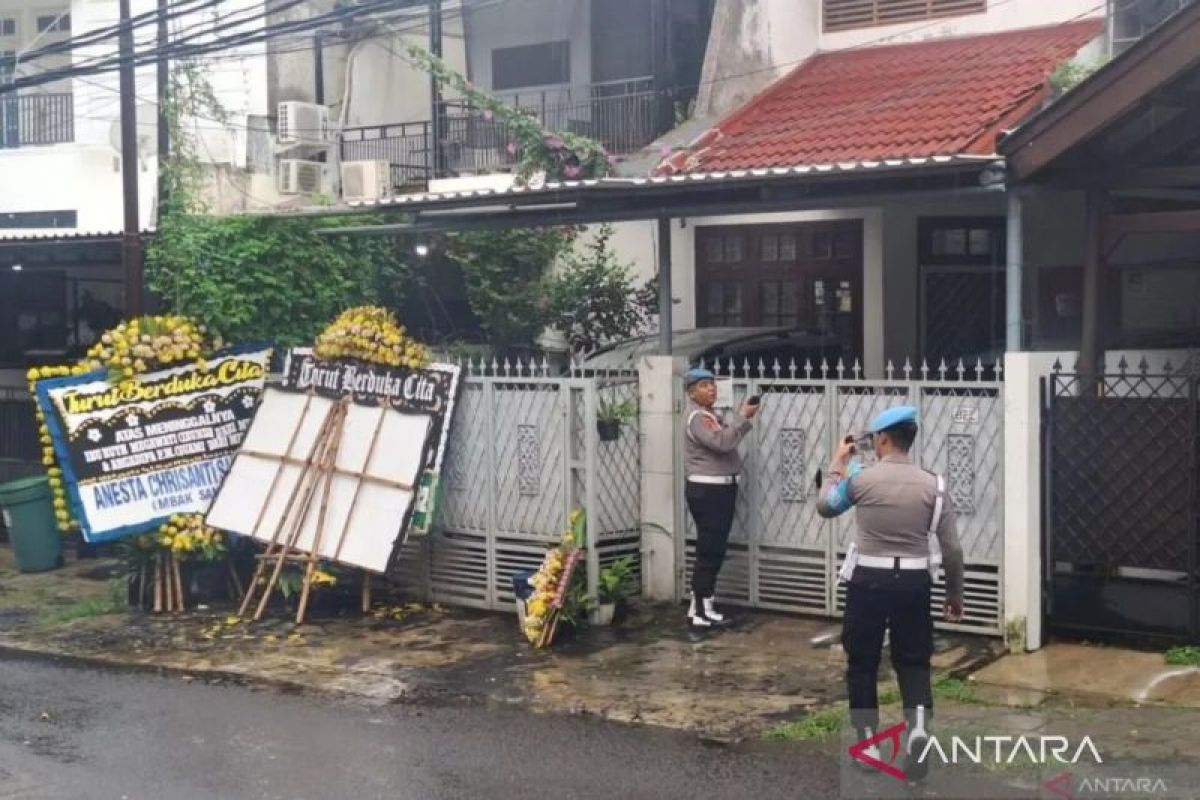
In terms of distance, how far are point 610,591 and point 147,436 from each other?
4.28 m

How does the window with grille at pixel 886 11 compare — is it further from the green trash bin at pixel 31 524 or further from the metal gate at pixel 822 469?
the green trash bin at pixel 31 524

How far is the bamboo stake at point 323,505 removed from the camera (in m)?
11.4

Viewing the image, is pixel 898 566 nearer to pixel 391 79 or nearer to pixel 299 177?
pixel 299 177

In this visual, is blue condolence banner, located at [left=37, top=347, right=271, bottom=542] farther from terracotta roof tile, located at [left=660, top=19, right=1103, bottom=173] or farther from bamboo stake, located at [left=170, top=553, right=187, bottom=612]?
terracotta roof tile, located at [left=660, top=19, right=1103, bottom=173]

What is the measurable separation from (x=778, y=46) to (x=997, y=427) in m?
7.64

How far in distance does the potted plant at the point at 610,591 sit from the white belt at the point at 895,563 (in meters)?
4.23

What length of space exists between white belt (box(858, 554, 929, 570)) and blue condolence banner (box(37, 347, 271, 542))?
23.5 feet

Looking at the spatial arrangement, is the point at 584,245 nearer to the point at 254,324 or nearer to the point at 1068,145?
the point at 254,324

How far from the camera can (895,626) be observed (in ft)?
22.3

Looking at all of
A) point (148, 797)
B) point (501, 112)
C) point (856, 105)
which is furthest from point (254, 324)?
point (148, 797)

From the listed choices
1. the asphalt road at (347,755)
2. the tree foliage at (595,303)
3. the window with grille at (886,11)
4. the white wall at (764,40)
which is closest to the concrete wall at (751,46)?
the white wall at (764,40)

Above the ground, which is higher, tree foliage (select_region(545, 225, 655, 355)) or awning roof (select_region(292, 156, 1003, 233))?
awning roof (select_region(292, 156, 1003, 233))

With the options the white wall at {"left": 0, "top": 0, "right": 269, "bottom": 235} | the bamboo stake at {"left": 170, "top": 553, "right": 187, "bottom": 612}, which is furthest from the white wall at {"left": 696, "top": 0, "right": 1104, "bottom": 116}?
the white wall at {"left": 0, "top": 0, "right": 269, "bottom": 235}

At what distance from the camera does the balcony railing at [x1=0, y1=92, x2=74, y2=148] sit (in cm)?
2384
